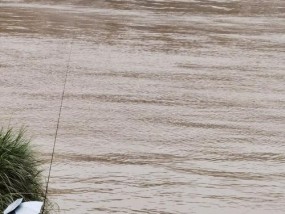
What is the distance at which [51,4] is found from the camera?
16906 millimetres

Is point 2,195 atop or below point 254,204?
atop

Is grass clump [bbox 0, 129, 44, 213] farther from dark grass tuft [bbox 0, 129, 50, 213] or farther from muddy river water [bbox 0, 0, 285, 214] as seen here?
muddy river water [bbox 0, 0, 285, 214]

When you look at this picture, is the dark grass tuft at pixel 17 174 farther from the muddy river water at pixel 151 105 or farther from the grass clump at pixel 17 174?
the muddy river water at pixel 151 105

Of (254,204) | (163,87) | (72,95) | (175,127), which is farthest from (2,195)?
(163,87)

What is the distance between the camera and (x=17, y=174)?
5383 mm

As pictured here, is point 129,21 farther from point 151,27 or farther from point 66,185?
point 66,185

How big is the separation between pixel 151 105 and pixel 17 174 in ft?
12.8

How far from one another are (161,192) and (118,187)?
1.22 ft

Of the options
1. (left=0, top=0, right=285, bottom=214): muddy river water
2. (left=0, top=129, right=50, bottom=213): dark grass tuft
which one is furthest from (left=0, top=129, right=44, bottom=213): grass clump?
(left=0, top=0, right=285, bottom=214): muddy river water

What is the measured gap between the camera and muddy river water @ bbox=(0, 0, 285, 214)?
644 cm

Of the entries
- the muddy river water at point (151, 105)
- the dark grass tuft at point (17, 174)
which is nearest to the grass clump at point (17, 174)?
the dark grass tuft at point (17, 174)

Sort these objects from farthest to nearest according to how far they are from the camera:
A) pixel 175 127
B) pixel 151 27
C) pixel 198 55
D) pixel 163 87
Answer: pixel 151 27
pixel 198 55
pixel 163 87
pixel 175 127

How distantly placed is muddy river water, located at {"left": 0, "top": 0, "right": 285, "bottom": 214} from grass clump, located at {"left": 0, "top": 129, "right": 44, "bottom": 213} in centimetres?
47

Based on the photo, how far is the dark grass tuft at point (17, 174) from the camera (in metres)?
5.24
